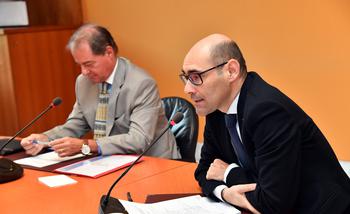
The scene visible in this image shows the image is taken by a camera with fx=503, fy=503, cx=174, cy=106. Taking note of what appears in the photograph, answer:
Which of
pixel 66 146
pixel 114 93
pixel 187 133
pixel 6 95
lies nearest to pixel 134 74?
pixel 114 93

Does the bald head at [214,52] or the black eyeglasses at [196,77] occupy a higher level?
the bald head at [214,52]

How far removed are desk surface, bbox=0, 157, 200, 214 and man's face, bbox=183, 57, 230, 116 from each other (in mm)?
359

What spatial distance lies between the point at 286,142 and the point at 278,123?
64 millimetres

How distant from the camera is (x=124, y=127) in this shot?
2797 mm

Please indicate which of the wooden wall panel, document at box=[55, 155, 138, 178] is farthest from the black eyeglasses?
the wooden wall panel

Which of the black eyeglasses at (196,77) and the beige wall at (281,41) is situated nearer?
the black eyeglasses at (196,77)

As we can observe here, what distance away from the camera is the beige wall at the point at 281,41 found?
11.5 ft

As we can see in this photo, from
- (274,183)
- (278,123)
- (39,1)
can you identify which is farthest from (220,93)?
(39,1)

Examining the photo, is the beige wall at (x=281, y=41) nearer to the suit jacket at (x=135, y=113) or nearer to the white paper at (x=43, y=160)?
Result: the suit jacket at (x=135, y=113)

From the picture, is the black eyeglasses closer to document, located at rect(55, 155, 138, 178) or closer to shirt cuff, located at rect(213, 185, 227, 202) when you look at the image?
shirt cuff, located at rect(213, 185, 227, 202)

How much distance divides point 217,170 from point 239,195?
0.23 metres

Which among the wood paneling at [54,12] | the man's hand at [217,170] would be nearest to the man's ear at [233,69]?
the man's hand at [217,170]

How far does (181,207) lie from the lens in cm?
168

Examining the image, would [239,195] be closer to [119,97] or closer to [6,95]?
[119,97]
